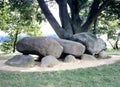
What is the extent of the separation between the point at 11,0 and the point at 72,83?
295 inches

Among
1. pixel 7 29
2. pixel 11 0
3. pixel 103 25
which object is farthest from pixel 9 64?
pixel 103 25

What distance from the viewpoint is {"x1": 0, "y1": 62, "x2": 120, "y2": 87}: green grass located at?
6414 millimetres

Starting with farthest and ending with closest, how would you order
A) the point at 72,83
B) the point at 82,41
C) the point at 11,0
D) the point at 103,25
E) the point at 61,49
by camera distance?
the point at 103,25 < the point at 11,0 < the point at 82,41 < the point at 61,49 < the point at 72,83

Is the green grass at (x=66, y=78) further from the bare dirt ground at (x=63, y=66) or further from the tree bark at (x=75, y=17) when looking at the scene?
the tree bark at (x=75, y=17)

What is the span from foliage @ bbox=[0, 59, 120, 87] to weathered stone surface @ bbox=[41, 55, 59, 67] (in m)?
0.93

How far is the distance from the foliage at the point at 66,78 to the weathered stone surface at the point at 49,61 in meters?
0.93

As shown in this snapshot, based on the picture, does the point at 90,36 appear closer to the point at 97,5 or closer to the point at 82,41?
the point at 82,41

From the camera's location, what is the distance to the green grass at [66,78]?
641 cm

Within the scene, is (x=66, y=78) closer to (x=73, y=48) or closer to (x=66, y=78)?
(x=66, y=78)

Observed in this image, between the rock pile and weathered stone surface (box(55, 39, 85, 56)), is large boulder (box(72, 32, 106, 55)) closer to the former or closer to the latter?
the rock pile

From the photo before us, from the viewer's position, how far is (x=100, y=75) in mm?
7062

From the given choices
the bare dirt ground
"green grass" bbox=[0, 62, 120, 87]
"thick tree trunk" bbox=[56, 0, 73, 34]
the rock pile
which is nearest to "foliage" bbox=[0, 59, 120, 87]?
"green grass" bbox=[0, 62, 120, 87]

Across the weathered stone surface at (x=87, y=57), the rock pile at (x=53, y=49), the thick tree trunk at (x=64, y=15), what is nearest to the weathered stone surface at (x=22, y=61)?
the rock pile at (x=53, y=49)

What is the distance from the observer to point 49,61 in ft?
26.8
